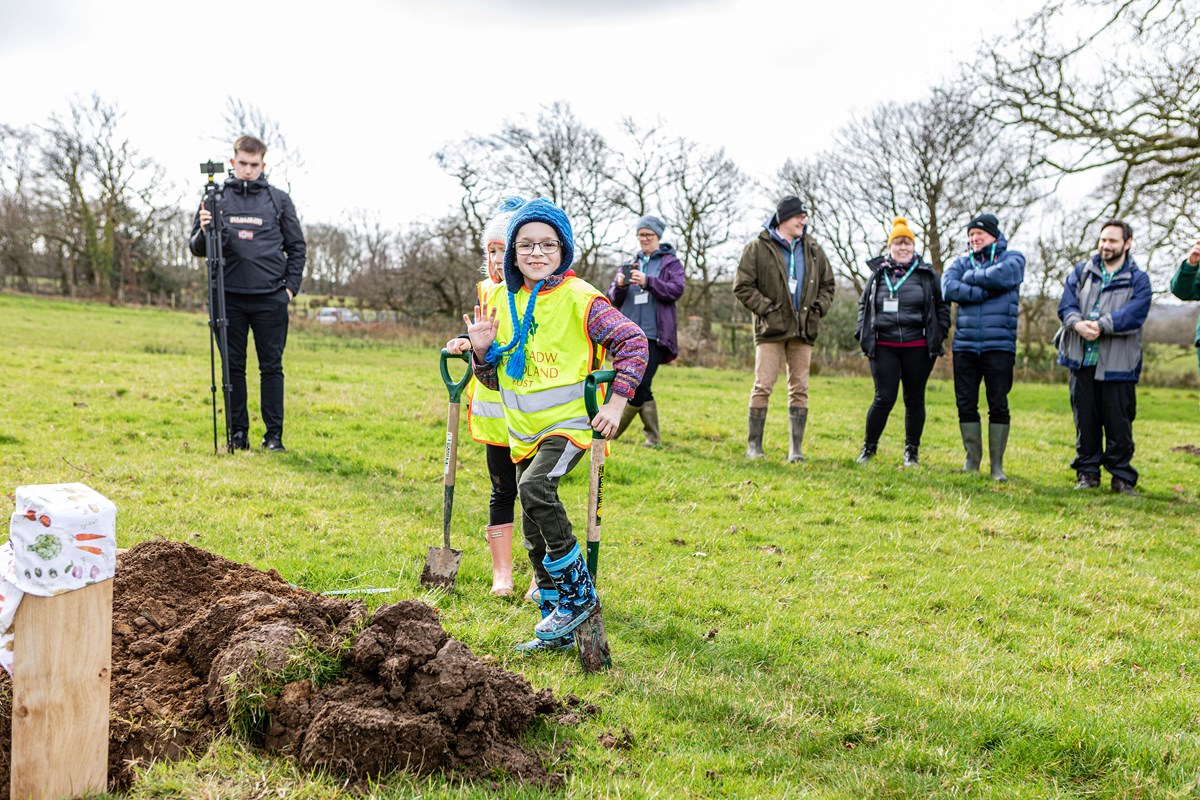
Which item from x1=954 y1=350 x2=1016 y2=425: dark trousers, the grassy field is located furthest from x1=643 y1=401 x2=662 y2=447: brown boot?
x1=954 y1=350 x2=1016 y2=425: dark trousers

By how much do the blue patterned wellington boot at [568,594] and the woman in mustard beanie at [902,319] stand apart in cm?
598

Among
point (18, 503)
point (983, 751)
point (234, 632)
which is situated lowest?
point (983, 751)

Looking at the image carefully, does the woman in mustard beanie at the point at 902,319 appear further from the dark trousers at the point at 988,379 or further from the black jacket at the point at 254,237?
the black jacket at the point at 254,237

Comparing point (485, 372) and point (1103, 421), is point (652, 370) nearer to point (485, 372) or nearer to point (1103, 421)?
point (1103, 421)

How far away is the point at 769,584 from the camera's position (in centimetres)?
550

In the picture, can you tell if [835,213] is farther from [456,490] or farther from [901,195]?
[456,490]

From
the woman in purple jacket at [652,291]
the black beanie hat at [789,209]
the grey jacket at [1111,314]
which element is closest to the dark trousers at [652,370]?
the woman in purple jacket at [652,291]

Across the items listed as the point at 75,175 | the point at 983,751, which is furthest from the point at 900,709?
the point at 75,175

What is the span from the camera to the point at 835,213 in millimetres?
30688

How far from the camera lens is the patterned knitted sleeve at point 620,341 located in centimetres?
403

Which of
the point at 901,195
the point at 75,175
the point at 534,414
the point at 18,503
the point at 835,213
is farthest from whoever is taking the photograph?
the point at 75,175

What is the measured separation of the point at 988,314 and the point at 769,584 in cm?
469

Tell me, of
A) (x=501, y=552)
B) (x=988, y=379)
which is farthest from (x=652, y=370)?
(x=501, y=552)

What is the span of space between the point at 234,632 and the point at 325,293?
5171cm
